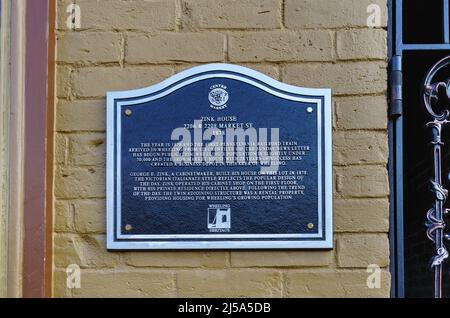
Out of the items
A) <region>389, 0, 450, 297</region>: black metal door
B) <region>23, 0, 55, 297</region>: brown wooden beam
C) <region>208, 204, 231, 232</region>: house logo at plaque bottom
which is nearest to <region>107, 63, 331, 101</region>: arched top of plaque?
<region>23, 0, 55, 297</region>: brown wooden beam

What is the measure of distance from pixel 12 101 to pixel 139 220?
0.78 m

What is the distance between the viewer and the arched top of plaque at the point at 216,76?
10.3 ft

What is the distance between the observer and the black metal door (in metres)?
3.17

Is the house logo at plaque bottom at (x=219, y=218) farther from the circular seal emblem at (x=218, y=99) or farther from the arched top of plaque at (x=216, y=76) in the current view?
the arched top of plaque at (x=216, y=76)

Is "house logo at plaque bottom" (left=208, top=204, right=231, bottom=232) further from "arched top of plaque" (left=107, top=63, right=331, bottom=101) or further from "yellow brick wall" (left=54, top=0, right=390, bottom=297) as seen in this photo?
"arched top of plaque" (left=107, top=63, right=331, bottom=101)

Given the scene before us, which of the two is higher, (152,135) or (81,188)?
(152,135)

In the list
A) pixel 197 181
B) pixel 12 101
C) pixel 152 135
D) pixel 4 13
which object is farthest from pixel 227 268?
pixel 4 13

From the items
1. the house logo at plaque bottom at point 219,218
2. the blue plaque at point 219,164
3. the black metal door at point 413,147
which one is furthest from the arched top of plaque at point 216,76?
the house logo at plaque bottom at point 219,218

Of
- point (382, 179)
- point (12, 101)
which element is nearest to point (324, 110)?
point (382, 179)

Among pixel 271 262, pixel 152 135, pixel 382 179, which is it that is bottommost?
pixel 271 262

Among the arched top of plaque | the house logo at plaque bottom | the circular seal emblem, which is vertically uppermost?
the arched top of plaque

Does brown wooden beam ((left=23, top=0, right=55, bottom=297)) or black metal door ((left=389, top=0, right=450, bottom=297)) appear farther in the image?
black metal door ((left=389, top=0, right=450, bottom=297))

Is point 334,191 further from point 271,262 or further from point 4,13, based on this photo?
point 4,13

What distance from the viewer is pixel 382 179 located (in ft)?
10.2
